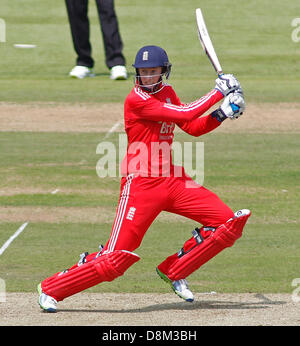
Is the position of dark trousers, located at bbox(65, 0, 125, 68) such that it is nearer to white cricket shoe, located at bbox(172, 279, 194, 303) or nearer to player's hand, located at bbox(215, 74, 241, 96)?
player's hand, located at bbox(215, 74, 241, 96)

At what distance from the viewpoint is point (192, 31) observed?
25859 mm

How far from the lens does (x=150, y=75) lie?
7.95 m

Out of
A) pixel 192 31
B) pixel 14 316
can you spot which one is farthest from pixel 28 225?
pixel 192 31

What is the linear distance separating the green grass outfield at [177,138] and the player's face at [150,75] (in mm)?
2179

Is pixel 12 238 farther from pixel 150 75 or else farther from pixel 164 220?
pixel 150 75

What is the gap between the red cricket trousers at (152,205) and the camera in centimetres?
769

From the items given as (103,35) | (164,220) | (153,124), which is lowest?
(164,220)

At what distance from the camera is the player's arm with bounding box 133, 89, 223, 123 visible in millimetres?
7805

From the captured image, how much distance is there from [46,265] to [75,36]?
11.8 meters

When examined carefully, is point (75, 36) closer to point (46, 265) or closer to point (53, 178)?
point (53, 178)

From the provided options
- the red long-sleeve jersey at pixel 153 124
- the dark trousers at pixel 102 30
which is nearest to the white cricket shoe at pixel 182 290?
the red long-sleeve jersey at pixel 153 124

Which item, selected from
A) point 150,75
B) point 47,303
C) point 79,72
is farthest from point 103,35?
point 47,303

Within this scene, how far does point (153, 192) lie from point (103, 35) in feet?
44.6

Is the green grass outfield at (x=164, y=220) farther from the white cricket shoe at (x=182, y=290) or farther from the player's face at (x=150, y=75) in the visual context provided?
the player's face at (x=150, y=75)
